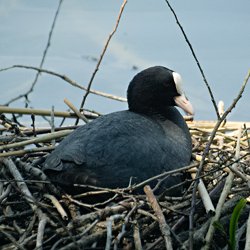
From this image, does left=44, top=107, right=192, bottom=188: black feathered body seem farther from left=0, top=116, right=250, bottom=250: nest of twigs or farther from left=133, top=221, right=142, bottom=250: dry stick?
left=133, top=221, right=142, bottom=250: dry stick

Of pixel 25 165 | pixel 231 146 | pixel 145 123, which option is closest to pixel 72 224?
pixel 25 165

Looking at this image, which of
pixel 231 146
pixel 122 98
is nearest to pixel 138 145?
pixel 231 146

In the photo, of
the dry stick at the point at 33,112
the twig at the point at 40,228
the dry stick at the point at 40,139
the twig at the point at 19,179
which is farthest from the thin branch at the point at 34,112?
the twig at the point at 40,228

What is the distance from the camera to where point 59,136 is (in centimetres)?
408

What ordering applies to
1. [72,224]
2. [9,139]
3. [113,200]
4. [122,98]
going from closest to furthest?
[72,224] → [113,200] → [9,139] → [122,98]

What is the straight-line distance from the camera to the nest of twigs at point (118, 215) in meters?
3.06

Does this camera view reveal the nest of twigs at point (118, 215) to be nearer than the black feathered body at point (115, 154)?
Yes

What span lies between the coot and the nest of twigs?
0.30 ft

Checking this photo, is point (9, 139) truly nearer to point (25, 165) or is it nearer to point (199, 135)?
point (25, 165)

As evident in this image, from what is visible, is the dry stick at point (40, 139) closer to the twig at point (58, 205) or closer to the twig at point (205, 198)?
the twig at point (58, 205)

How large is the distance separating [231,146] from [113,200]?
1.09 meters

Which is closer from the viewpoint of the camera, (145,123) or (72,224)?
(72,224)

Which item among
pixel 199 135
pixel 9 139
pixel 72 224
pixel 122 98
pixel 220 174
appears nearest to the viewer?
pixel 72 224

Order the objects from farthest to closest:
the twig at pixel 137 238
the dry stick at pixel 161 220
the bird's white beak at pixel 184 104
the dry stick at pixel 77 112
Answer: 1. the dry stick at pixel 77 112
2. the bird's white beak at pixel 184 104
3. the twig at pixel 137 238
4. the dry stick at pixel 161 220
